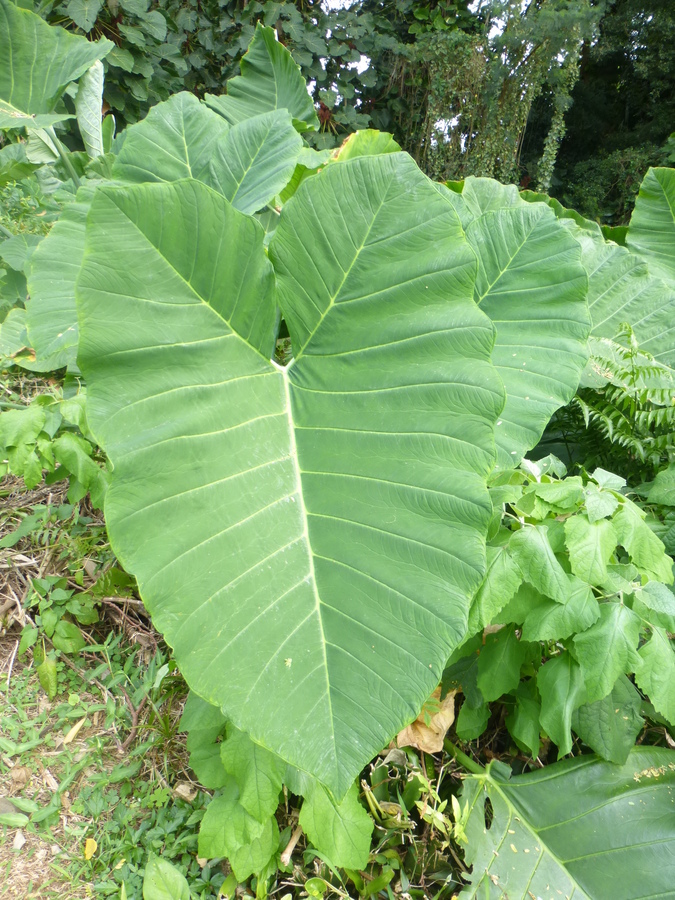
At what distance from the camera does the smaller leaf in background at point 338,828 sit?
0.95 meters

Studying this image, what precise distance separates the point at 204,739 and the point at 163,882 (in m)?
0.24

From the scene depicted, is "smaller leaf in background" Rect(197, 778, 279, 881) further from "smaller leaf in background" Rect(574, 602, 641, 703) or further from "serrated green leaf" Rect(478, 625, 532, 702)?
"smaller leaf in background" Rect(574, 602, 641, 703)

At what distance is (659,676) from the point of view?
0.86m

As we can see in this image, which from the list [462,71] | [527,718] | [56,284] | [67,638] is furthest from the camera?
[462,71]

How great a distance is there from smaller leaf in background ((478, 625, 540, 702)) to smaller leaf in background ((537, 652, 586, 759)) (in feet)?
0.17

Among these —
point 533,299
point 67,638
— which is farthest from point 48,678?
point 533,299

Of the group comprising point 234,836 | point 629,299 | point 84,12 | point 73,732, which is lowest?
point 73,732

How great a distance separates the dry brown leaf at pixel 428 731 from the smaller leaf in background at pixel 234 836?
31cm

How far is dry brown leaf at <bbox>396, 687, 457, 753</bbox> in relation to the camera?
1123 millimetres

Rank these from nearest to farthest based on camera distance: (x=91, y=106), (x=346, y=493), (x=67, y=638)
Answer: (x=346, y=493) → (x=67, y=638) → (x=91, y=106)

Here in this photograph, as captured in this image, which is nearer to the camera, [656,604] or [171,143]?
[656,604]

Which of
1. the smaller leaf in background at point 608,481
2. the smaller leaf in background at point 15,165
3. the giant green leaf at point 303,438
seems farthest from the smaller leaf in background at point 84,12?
the smaller leaf in background at point 608,481

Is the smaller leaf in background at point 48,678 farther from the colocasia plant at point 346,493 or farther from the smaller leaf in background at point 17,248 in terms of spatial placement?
the smaller leaf in background at point 17,248

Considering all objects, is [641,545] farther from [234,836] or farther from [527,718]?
[234,836]
